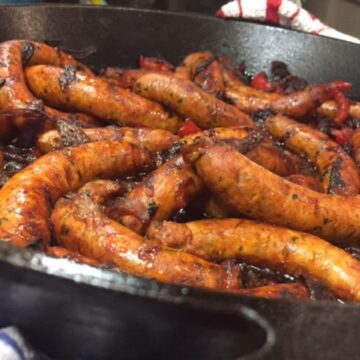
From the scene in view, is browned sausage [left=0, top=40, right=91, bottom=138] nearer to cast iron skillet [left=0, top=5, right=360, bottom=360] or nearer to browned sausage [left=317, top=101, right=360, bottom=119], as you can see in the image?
cast iron skillet [left=0, top=5, right=360, bottom=360]

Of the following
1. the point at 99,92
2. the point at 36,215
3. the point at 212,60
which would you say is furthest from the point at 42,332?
the point at 212,60

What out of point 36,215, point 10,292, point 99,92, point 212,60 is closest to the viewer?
point 10,292

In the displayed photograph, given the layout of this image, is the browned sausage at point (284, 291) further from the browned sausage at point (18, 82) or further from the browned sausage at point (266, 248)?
the browned sausage at point (18, 82)

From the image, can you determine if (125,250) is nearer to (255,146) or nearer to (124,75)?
(255,146)

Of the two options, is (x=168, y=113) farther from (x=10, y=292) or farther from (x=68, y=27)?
(x=10, y=292)

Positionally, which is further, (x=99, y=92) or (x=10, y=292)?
(x=99, y=92)

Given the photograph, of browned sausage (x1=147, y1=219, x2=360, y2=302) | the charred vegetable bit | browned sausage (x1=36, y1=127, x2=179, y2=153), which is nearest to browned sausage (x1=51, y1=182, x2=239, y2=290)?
the charred vegetable bit

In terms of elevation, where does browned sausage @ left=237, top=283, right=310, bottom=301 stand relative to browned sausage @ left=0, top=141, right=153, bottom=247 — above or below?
below

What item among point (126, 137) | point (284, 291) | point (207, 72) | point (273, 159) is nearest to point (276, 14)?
point (207, 72)
